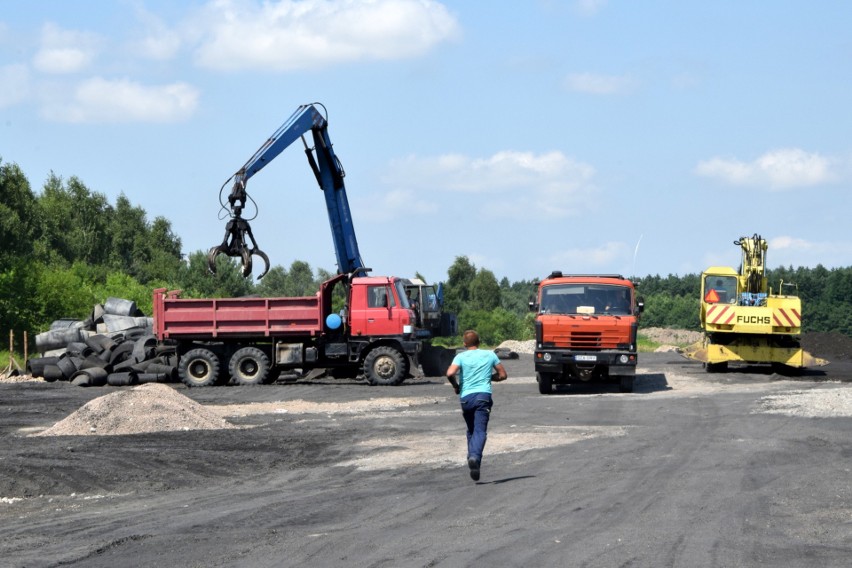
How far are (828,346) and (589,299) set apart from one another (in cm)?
2672

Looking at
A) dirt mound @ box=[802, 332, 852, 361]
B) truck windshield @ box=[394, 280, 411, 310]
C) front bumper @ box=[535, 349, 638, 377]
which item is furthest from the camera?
dirt mound @ box=[802, 332, 852, 361]

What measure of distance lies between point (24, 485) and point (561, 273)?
50.1 ft

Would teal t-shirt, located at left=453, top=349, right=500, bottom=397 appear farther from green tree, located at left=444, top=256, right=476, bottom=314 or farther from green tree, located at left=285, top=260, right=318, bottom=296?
green tree, located at left=285, top=260, right=318, bottom=296

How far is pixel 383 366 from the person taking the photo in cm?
2975

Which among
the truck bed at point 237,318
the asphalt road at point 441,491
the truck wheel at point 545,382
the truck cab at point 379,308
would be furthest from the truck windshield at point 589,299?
the truck bed at point 237,318

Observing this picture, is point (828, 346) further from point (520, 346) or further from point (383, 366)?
point (383, 366)

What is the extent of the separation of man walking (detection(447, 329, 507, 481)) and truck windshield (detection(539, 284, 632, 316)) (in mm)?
12842

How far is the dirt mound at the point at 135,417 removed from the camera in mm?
19062

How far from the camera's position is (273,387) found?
97.9 ft

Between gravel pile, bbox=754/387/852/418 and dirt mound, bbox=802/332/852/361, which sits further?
dirt mound, bbox=802/332/852/361

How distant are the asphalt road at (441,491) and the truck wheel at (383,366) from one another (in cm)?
698

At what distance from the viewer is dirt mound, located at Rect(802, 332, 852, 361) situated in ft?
146

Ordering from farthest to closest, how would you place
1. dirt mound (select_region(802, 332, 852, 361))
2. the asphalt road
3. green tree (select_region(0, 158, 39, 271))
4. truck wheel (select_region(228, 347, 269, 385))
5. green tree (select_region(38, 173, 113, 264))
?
green tree (select_region(38, 173, 113, 264)) → green tree (select_region(0, 158, 39, 271)) → dirt mound (select_region(802, 332, 852, 361)) → truck wheel (select_region(228, 347, 269, 385)) → the asphalt road

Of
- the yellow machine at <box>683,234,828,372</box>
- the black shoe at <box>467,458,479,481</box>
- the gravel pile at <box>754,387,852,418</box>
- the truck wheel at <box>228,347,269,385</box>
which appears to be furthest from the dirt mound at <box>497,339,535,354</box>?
the black shoe at <box>467,458,479,481</box>
